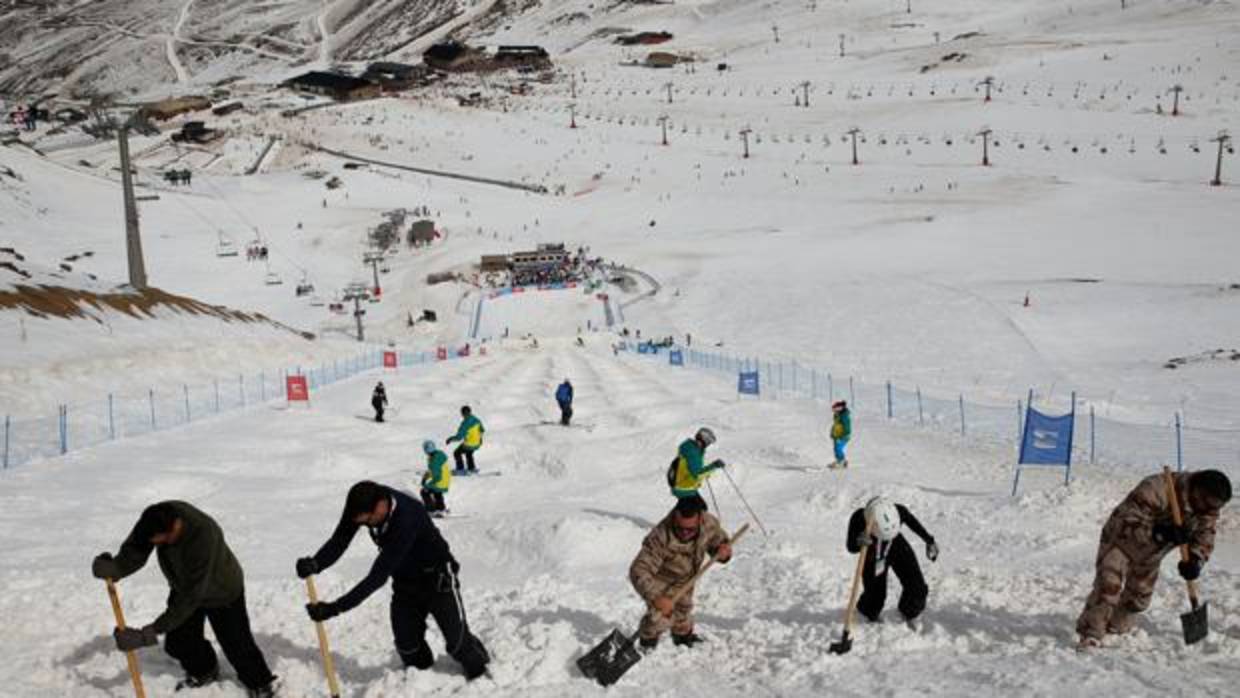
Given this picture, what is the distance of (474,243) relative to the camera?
3548 inches

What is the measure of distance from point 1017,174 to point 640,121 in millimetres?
67658

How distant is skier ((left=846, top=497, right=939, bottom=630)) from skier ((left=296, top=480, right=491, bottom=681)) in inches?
133

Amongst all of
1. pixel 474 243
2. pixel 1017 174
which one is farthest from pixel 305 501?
pixel 1017 174

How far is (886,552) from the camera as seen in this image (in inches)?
297

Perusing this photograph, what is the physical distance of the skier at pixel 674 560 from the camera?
706cm

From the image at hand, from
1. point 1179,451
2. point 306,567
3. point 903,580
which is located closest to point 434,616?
point 306,567

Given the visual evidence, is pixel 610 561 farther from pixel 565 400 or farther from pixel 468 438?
pixel 565 400

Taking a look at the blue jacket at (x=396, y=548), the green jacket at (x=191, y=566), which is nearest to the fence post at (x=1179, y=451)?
the blue jacket at (x=396, y=548)

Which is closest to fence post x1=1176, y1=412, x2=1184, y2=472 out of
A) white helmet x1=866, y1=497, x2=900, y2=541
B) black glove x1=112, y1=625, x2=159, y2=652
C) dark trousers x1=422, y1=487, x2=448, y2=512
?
white helmet x1=866, y1=497, x2=900, y2=541

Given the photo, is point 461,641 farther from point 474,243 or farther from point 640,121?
point 640,121

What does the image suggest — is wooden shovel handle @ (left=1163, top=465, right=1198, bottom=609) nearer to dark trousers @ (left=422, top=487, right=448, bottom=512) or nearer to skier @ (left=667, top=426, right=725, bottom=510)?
skier @ (left=667, top=426, right=725, bottom=510)

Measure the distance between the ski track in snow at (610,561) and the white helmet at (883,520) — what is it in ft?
2.87

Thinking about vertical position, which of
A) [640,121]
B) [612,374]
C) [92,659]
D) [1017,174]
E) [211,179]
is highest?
[640,121]

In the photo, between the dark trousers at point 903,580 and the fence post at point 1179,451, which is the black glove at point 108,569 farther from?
the fence post at point 1179,451
